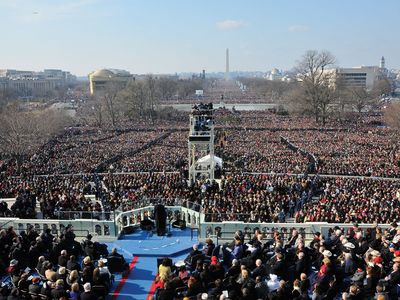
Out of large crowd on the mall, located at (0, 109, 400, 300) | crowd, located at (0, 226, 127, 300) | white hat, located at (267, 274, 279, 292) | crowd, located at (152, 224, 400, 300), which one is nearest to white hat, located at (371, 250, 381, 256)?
crowd, located at (152, 224, 400, 300)

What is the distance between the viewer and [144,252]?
12883 millimetres

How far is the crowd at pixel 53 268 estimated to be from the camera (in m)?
9.44

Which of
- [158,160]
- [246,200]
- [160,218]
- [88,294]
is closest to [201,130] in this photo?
[246,200]

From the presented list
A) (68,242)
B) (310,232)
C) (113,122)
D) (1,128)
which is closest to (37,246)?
(68,242)

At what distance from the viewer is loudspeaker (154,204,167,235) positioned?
13.9 meters

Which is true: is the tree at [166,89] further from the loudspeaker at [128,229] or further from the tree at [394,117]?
the loudspeaker at [128,229]

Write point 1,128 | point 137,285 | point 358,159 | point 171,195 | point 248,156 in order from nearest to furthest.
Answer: point 137,285, point 171,195, point 358,159, point 248,156, point 1,128

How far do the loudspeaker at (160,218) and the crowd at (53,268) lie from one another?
7.71 ft

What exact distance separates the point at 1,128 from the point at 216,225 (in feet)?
124

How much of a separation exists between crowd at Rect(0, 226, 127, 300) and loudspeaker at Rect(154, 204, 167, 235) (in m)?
2.35

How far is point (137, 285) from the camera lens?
11062mm

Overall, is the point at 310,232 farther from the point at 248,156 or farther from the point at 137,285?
the point at 248,156

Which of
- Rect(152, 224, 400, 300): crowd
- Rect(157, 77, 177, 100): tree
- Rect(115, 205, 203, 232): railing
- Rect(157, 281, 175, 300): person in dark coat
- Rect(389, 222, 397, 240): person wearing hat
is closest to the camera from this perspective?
Rect(152, 224, 400, 300): crowd

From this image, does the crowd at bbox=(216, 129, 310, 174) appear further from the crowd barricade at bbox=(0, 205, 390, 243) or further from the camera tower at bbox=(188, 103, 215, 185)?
the crowd barricade at bbox=(0, 205, 390, 243)
